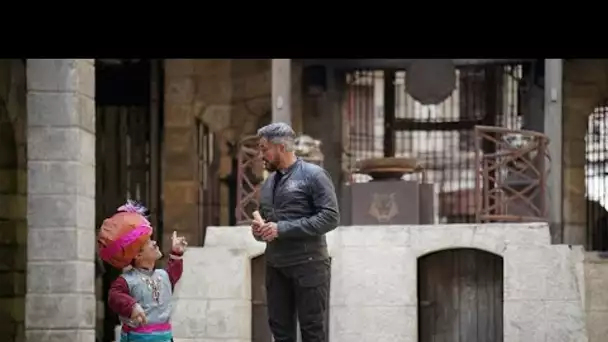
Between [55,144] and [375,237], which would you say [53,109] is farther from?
[375,237]

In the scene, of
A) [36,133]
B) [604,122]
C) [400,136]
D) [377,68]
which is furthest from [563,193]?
[36,133]

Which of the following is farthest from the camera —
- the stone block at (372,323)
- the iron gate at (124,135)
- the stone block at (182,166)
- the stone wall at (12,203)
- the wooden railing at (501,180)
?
the iron gate at (124,135)

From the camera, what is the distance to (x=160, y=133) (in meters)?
16.4

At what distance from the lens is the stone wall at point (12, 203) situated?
44.7ft

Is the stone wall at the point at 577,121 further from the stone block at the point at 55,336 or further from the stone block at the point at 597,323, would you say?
the stone block at the point at 55,336

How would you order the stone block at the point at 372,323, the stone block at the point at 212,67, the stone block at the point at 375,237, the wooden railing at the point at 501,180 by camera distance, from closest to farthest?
1. the stone block at the point at 372,323
2. the stone block at the point at 375,237
3. the wooden railing at the point at 501,180
4. the stone block at the point at 212,67

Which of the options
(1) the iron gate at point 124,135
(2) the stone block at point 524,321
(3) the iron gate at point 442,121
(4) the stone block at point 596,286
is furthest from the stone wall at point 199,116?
(2) the stone block at point 524,321

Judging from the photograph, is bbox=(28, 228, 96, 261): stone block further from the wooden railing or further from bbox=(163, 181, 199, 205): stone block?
bbox=(163, 181, 199, 205): stone block

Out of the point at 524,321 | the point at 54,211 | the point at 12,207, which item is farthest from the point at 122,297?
the point at 12,207

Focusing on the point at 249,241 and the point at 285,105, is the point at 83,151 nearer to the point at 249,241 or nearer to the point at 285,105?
the point at 249,241

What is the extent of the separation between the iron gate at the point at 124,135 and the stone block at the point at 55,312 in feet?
19.5

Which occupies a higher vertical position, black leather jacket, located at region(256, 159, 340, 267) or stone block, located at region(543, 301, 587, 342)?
black leather jacket, located at region(256, 159, 340, 267)

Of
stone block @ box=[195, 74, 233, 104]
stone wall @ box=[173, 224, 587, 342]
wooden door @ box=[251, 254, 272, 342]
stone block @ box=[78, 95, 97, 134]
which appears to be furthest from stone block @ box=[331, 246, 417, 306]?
stone block @ box=[195, 74, 233, 104]

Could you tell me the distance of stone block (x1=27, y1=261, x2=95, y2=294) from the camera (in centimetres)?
1052
